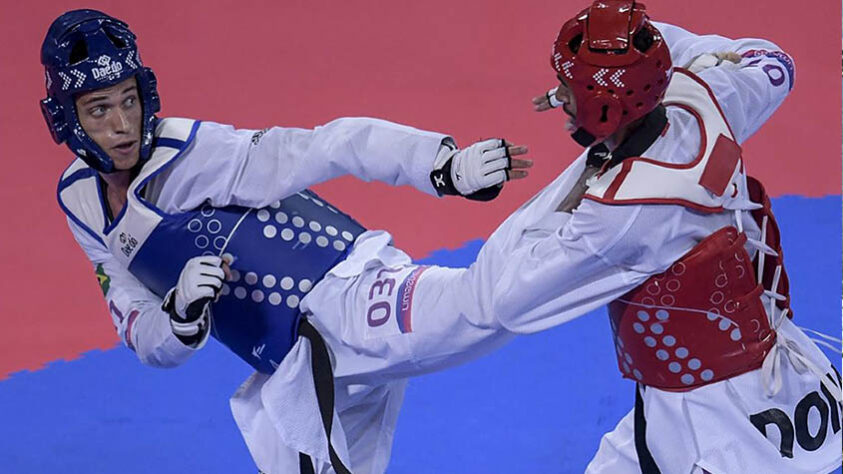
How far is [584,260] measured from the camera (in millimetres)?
2768

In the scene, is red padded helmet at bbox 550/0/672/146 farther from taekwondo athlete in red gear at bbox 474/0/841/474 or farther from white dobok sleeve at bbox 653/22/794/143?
white dobok sleeve at bbox 653/22/794/143

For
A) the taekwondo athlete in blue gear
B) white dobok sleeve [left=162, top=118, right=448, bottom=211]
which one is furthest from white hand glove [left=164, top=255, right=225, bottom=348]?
white dobok sleeve [left=162, top=118, right=448, bottom=211]

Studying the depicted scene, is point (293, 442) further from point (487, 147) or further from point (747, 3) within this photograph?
point (747, 3)

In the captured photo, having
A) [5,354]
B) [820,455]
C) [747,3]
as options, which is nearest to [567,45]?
[820,455]

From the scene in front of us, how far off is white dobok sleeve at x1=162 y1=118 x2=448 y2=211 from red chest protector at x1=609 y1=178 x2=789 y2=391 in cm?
72

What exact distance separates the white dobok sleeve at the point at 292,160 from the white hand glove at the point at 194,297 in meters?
0.25

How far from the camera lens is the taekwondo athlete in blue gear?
→ 338 centimetres

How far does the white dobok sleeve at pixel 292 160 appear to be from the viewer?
10.9ft

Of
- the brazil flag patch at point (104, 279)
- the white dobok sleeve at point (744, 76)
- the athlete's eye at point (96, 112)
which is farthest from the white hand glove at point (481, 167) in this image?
the brazil flag patch at point (104, 279)

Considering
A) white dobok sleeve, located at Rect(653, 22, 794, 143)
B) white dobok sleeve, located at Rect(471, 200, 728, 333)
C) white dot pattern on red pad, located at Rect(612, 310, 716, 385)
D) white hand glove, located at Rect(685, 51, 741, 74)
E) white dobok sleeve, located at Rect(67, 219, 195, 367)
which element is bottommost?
white dobok sleeve, located at Rect(67, 219, 195, 367)

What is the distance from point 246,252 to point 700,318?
1.35 m

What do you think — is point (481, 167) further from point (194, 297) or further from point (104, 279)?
point (104, 279)

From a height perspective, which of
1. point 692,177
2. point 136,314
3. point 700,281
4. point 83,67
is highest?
point 83,67

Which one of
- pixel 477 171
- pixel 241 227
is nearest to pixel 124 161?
pixel 241 227
